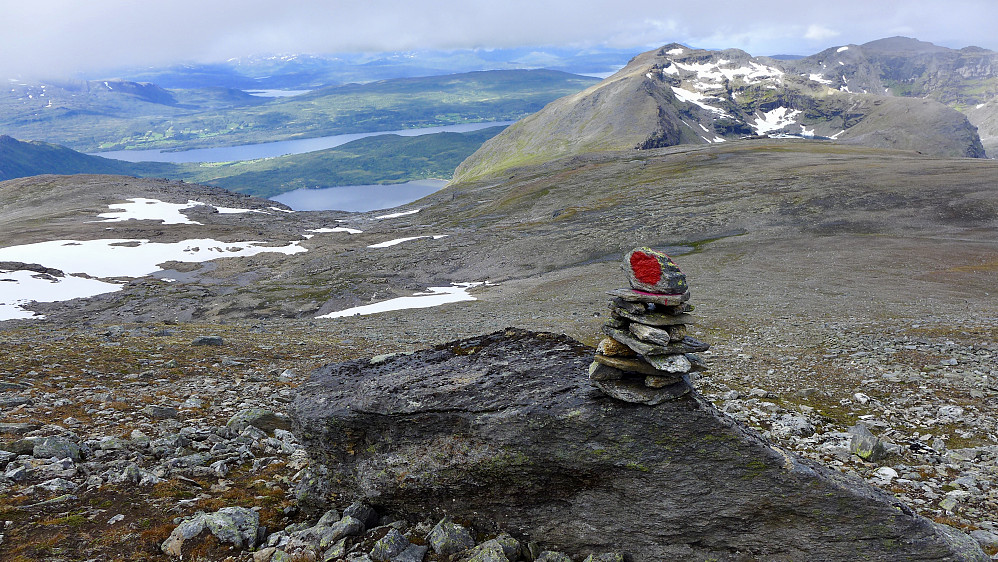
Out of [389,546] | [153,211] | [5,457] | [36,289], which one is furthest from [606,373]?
[153,211]

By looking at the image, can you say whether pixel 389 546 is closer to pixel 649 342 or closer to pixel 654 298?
pixel 649 342

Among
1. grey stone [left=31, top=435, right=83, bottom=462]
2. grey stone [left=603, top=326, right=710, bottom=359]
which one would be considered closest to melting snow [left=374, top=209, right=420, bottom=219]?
grey stone [left=31, top=435, right=83, bottom=462]

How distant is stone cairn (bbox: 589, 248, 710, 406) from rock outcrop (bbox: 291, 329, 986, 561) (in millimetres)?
270

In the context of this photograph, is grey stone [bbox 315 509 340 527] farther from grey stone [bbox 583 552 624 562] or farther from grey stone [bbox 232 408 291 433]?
grey stone [bbox 232 408 291 433]

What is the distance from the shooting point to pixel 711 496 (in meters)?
8.05

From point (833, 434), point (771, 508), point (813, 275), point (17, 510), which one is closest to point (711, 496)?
point (771, 508)

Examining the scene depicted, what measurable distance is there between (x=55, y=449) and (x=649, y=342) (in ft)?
41.4

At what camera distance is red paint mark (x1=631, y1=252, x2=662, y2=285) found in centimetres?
861

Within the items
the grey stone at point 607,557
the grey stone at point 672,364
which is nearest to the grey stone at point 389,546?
the grey stone at point 607,557

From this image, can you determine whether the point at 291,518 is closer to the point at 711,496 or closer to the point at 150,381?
the point at 711,496

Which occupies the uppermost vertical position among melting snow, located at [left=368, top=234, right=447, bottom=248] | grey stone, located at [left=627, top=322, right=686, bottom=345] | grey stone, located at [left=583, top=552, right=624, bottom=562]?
grey stone, located at [left=627, top=322, right=686, bottom=345]

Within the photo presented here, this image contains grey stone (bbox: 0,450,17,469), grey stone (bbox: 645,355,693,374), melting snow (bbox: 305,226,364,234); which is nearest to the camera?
grey stone (bbox: 645,355,693,374)

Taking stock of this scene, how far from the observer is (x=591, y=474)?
8414 mm

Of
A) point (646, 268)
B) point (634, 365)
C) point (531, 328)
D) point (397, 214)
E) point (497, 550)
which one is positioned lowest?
point (397, 214)
